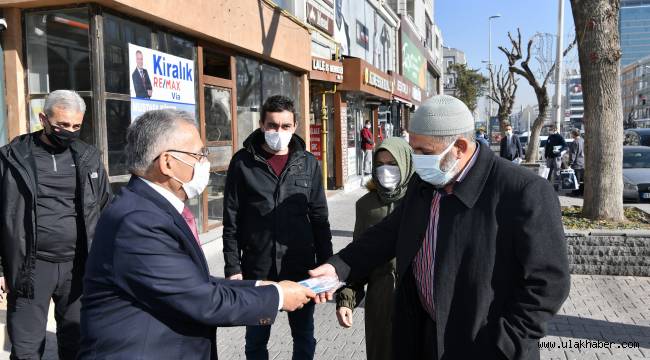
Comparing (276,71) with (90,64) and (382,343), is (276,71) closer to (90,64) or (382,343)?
(90,64)

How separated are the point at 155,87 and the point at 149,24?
813 mm

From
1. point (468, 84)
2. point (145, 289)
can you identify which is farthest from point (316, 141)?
point (468, 84)

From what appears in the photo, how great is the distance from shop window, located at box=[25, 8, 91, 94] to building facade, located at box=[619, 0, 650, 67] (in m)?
182

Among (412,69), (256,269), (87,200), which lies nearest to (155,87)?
(87,200)

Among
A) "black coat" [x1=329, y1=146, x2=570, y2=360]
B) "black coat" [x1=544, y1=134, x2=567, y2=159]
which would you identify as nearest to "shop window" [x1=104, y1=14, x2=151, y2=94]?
"black coat" [x1=329, y1=146, x2=570, y2=360]

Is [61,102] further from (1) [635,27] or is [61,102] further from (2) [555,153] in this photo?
(1) [635,27]

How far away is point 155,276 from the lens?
188 centimetres

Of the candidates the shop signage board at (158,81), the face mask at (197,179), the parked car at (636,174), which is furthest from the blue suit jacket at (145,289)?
the parked car at (636,174)

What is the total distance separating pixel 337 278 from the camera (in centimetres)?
274

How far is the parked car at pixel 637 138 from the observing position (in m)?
20.8

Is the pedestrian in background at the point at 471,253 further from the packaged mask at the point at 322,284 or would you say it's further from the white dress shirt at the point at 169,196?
the white dress shirt at the point at 169,196

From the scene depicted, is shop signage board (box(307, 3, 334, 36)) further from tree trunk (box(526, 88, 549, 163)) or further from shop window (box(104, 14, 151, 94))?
tree trunk (box(526, 88, 549, 163))

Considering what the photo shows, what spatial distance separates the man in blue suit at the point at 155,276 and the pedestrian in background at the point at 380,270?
954 millimetres

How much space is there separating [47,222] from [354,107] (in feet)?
51.2
